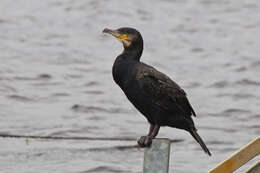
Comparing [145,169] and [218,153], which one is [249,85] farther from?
[145,169]

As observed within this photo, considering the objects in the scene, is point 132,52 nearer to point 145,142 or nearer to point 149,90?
point 149,90

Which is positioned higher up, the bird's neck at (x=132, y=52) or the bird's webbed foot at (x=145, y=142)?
the bird's neck at (x=132, y=52)

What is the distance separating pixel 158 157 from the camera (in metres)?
6.11

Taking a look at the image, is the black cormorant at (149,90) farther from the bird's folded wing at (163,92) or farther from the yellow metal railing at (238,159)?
the yellow metal railing at (238,159)

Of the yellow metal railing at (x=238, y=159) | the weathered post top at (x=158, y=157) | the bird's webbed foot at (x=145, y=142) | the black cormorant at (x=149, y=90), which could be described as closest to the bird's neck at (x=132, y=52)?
the black cormorant at (x=149, y=90)

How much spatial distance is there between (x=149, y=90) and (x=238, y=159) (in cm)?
112

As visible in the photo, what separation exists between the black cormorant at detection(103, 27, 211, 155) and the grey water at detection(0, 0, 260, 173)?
436 cm

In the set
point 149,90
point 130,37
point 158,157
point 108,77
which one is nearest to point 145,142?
point 158,157

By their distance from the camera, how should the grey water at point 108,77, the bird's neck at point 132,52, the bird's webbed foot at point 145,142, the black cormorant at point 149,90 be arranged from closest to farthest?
the bird's webbed foot at point 145,142, the black cormorant at point 149,90, the bird's neck at point 132,52, the grey water at point 108,77

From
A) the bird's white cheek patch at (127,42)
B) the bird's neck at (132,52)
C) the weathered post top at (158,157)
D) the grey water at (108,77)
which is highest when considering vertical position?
the bird's white cheek patch at (127,42)

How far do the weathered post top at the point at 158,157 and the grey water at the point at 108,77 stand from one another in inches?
207

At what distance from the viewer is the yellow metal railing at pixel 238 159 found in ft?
20.4

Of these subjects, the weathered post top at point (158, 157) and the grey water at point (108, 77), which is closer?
the weathered post top at point (158, 157)

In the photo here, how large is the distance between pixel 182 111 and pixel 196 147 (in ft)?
19.7
